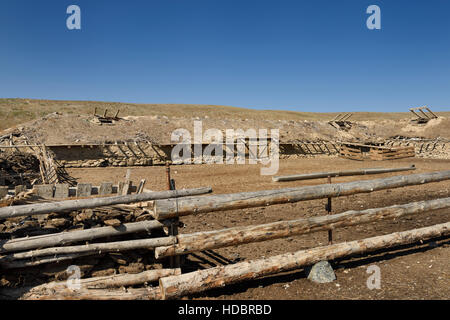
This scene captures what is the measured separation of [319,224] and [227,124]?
72.6 feet

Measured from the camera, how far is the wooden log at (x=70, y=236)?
402cm

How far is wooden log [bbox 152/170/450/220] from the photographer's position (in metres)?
4.32

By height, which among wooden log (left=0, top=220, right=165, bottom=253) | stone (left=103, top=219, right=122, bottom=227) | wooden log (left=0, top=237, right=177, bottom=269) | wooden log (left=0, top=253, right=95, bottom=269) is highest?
stone (left=103, top=219, right=122, bottom=227)

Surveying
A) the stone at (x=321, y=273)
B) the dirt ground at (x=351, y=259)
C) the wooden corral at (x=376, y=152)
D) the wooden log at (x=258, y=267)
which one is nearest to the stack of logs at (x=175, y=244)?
the wooden log at (x=258, y=267)

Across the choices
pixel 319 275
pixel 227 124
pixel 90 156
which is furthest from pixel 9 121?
pixel 319 275

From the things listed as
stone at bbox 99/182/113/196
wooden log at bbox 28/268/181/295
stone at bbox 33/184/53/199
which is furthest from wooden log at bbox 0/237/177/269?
stone at bbox 99/182/113/196

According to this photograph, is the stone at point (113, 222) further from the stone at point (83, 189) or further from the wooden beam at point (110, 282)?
the stone at point (83, 189)

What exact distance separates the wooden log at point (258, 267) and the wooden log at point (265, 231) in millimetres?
319

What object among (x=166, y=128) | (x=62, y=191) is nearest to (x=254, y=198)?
(x=62, y=191)

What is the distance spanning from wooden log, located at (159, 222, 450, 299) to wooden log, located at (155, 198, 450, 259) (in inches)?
12.6

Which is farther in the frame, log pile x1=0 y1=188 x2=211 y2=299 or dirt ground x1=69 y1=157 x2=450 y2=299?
dirt ground x1=69 y1=157 x2=450 y2=299

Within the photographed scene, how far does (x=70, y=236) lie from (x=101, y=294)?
35.9 inches

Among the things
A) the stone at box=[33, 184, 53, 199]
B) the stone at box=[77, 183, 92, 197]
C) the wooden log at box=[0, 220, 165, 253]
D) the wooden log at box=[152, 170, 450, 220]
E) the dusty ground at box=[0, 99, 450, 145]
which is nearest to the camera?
the wooden log at box=[0, 220, 165, 253]

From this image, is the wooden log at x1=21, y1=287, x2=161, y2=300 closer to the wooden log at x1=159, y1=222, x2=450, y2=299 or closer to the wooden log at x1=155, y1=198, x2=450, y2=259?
the wooden log at x1=159, y1=222, x2=450, y2=299
